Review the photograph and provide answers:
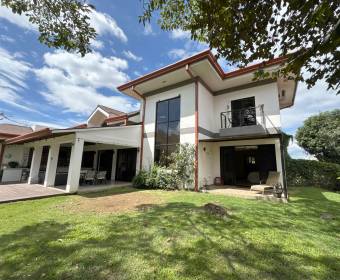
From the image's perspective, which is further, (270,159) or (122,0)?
(270,159)

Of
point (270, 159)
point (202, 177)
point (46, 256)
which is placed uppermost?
point (270, 159)

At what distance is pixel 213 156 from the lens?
1250 centimetres

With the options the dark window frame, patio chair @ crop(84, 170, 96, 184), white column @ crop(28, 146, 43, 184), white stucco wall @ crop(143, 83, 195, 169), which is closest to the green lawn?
patio chair @ crop(84, 170, 96, 184)

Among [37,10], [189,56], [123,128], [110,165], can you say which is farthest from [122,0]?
[110,165]

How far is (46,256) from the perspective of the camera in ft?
10.4

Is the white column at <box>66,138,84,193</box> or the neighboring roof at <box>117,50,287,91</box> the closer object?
the white column at <box>66,138,84,193</box>

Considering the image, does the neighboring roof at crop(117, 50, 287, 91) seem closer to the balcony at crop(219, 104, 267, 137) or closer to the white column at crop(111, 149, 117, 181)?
the balcony at crop(219, 104, 267, 137)

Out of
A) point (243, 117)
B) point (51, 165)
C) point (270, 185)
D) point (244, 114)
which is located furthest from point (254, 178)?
point (51, 165)

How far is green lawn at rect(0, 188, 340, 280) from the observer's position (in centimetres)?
274

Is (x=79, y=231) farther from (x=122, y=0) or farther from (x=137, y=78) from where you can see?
(x=137, y=78)

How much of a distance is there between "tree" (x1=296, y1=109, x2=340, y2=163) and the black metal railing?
35.8ft

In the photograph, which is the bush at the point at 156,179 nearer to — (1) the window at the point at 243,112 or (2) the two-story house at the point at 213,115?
(2) the two-story house at the point at 213,115

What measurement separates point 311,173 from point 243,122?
656cm

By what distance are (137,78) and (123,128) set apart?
3.52 metres
